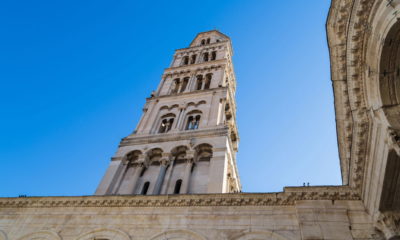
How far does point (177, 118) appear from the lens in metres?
24.1

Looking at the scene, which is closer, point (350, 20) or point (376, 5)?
point (376, 5)

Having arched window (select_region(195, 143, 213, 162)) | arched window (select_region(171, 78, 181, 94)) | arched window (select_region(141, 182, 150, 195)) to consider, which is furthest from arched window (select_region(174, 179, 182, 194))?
arched window (select_region(171, 78, 181, 94))

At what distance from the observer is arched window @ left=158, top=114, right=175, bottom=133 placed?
2402 cm

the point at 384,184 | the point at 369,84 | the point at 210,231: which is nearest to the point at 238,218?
the point at 210,231

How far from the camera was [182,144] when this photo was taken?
20.8 metres

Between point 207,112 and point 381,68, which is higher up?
point 207,112

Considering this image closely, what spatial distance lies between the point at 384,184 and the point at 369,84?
3.18m

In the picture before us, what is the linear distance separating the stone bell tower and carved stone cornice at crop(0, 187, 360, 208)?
3.09m

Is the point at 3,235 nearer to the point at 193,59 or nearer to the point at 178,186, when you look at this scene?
the point at 178,186

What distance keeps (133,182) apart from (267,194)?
29.2 ft

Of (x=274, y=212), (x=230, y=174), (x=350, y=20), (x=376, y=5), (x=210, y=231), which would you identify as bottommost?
(x=210, y=231)

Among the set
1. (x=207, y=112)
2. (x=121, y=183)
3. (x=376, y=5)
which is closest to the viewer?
(x=376, y=5)

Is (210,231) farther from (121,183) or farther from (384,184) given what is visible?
(121,183)

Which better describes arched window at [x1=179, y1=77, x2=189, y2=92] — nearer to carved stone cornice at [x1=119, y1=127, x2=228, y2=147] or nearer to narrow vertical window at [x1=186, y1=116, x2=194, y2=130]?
narrow vertical window at [x1=186, y1=116, x2=194, y2=130]
